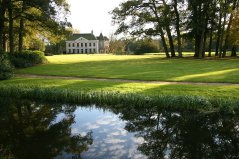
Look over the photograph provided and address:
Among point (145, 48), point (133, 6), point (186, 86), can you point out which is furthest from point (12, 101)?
point (145, 48)

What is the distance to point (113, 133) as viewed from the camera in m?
8.10

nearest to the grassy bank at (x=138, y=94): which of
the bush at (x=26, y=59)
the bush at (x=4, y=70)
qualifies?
the bush at (x=4, y=70)

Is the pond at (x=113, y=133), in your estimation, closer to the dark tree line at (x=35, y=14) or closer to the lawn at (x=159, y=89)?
the lawn at (x=159, y=89)

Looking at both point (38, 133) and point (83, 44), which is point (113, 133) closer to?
point (38, 133)

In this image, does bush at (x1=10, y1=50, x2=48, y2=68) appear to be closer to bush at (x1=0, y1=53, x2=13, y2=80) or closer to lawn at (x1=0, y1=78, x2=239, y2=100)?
bush at (x1=0, y1=53, x2=13, y2=80)

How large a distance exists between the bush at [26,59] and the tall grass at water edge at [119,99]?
12.3 meters

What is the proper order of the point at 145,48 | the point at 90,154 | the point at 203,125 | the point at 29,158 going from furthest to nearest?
1. the point at 145,48
2. the point at 203,125
3. the point at 90,154
4. the point at 29,158

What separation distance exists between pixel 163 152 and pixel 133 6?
107 ft

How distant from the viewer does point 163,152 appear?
6.54 meters

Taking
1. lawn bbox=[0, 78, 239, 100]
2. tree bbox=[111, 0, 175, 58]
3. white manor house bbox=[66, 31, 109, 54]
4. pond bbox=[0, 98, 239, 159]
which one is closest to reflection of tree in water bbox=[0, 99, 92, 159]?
pond bbox=[0, 98, 239, 159]

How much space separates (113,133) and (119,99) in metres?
3.48

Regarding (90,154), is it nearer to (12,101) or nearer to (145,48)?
(12,101)

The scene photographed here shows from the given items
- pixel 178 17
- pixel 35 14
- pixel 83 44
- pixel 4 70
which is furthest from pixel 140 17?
pixel 83 44

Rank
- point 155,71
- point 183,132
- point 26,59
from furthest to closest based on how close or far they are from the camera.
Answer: point 26,59 < point 155,71 < point 183,132
